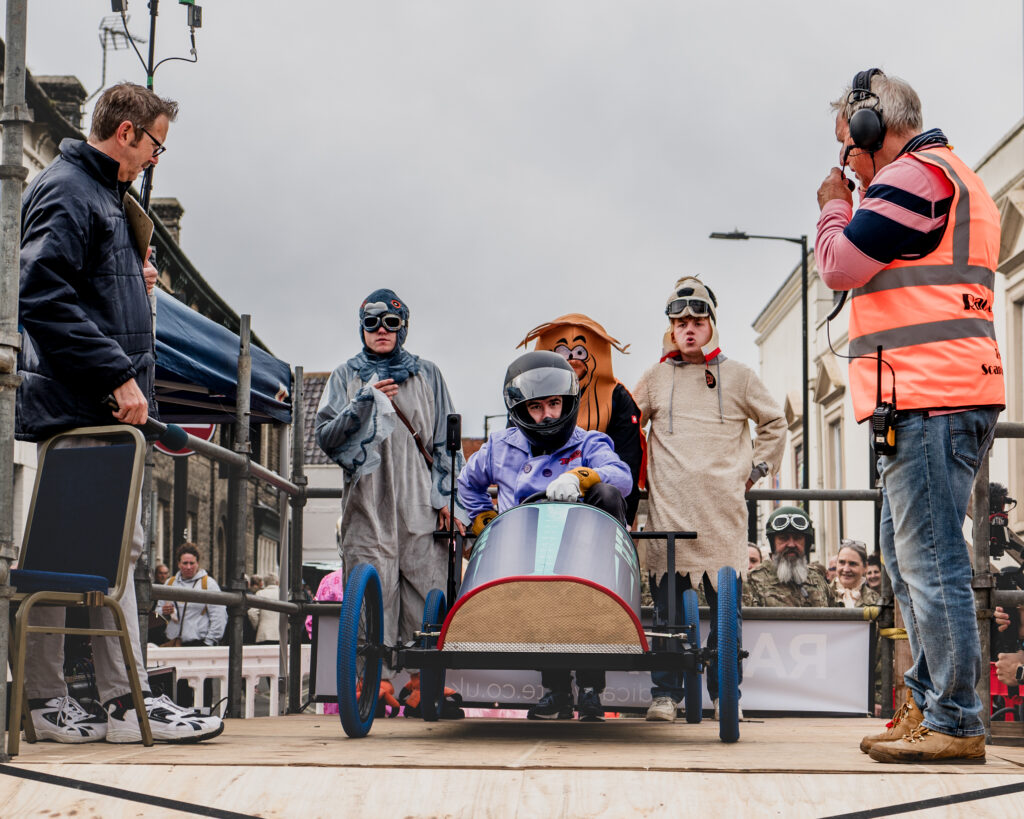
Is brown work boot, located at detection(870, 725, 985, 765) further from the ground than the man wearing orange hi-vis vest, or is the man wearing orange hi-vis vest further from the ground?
the man wearing orange hi-vis vest

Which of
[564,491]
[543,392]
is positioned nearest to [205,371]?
[543,392]

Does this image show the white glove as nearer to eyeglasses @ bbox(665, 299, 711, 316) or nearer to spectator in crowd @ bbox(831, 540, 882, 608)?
eyeglasses @ bbox(665, 299, 711, 316)

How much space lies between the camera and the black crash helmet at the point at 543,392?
5684mm

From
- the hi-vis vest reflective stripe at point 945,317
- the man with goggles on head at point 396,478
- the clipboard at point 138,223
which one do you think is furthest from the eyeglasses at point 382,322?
the hi-vis vest reflective stripe at point 945,317

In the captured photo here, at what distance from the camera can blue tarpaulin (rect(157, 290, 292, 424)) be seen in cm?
783

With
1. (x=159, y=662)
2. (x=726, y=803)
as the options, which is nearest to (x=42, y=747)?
(x=726, y=803)

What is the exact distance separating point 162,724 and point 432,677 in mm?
1701

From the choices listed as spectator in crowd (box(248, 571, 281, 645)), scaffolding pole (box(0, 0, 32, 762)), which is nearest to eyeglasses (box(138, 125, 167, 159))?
scaffolding pole (box(0, 0, 32, 762))

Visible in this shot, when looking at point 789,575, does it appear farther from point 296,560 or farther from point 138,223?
point 138,223

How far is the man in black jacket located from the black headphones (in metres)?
2.34

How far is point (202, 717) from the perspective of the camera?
448 cm

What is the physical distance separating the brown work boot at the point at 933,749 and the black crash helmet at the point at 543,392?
2291 mm

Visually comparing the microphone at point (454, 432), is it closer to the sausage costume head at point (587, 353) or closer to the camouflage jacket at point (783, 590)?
the sausage costume head at point (587, 353)

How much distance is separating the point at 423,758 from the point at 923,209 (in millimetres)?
2148
